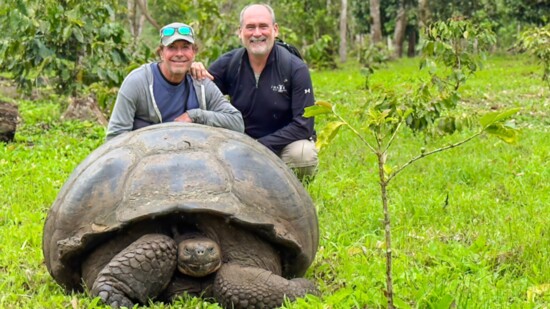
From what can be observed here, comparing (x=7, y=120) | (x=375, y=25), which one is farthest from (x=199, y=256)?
(x=375, y=25)

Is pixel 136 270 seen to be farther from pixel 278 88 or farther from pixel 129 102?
pixel 278 88

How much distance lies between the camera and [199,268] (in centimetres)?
273

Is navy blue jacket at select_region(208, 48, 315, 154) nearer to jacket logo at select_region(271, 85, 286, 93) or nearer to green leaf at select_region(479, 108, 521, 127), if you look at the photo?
jacket logo at select_region(271, 85, 286, 93)

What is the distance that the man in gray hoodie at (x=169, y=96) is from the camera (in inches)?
151

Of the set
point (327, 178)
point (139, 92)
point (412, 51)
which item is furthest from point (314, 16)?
point (139, 92)

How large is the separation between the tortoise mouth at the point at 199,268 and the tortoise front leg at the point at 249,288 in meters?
0.04

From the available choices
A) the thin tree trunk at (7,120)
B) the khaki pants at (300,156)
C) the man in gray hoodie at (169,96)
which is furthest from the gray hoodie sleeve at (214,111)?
the thin tree trunk at (7,120)

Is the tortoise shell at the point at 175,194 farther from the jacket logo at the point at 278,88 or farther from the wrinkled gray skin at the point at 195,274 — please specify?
the jacket logo at the point at 278,88

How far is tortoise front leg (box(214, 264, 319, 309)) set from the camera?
2.71 m

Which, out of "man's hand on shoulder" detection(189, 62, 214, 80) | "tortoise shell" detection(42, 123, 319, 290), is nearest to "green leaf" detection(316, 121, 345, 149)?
"tortoise shell" detection(42, 123, 319, 290)

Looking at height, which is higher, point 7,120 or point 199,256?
point 199,256

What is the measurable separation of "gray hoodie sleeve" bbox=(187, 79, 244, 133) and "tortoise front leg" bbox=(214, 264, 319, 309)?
3.96ft

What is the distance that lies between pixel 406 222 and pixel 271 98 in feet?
4.01

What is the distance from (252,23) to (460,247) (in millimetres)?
1967
